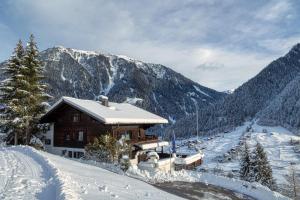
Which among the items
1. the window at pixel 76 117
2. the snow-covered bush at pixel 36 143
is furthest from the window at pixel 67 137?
the snow-covered bush at pixel 36 143

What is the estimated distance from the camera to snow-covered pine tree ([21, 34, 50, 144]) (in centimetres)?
4181

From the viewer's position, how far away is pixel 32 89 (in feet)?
140

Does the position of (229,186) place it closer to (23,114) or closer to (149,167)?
(149,167)

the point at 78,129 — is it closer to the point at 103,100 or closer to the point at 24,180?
the point at 103,100

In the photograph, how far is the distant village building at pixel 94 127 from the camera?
39969 mm

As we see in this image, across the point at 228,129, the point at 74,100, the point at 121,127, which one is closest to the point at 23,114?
the point at 74,100

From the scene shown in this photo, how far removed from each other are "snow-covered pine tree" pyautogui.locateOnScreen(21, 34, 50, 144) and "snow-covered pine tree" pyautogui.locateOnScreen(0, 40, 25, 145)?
0.73 m

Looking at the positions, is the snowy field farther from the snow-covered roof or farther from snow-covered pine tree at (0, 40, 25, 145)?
snow-covered pine tree at (0, 40, 25, 145)

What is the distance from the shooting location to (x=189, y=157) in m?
53.9

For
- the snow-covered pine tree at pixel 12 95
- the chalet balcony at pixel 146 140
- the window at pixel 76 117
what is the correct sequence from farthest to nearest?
the chalet balcony at pixel 146 140 < the window at pixel 76 117 < the snow-covered pine tree at pixel 12 95

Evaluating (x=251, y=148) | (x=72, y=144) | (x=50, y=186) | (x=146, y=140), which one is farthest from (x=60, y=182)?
(x=251, y=148)

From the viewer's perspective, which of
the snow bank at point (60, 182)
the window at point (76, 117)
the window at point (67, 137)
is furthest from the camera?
the window at point (67, 137)

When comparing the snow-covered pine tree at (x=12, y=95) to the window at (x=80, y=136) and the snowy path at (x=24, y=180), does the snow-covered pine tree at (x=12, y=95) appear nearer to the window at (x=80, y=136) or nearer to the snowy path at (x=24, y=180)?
the window at (x=80, y=136)

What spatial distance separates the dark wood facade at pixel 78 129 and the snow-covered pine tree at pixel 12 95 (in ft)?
13.2
